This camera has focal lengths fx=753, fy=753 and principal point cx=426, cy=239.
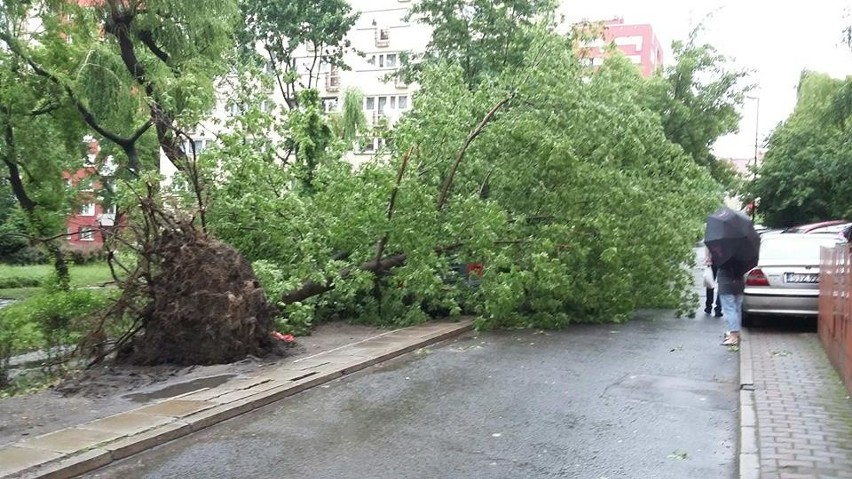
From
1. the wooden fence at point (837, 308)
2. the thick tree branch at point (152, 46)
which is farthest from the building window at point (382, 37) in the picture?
the wooden fence at point (837, 308)

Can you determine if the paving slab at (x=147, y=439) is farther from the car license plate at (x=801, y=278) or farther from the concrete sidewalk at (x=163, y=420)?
the car license plate at (x=801, y=278)

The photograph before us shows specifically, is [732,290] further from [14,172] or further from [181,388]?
[14,172]

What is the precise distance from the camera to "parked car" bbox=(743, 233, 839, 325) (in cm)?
1101

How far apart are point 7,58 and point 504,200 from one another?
12.2 m

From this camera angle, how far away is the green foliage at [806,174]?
1236 inches

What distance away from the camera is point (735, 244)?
1028cm

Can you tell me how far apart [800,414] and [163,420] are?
5.63 meters

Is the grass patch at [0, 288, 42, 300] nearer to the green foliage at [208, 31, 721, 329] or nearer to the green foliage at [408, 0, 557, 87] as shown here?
the green foliage at [208, 31, 721, 329]

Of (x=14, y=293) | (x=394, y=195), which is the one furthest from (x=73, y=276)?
(x=14, y=293)

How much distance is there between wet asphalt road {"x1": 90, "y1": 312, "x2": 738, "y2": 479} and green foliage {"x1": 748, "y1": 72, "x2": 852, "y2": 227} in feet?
82.3

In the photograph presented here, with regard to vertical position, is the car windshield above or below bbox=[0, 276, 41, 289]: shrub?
above

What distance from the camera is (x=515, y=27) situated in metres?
22.7

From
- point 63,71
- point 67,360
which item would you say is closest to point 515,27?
point 63,71

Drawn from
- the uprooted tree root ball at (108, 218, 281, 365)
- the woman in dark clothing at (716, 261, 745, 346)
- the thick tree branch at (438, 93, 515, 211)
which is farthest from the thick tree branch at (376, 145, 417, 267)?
the woman in dark clothing at (716, 261, 745, 346)
